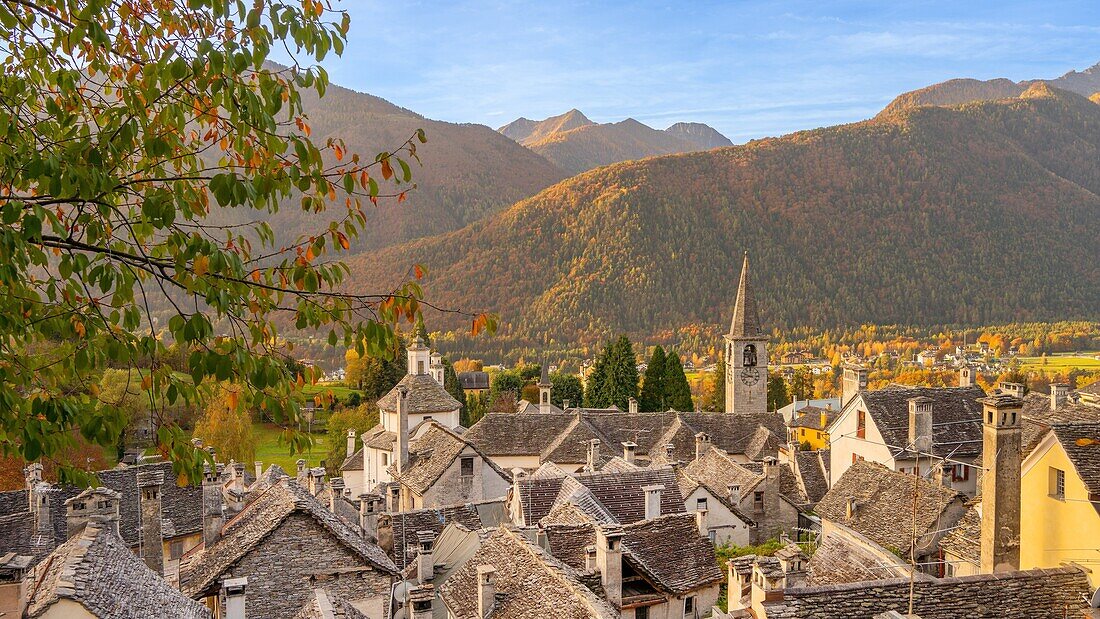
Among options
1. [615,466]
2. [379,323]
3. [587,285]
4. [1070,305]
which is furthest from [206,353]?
[1070,305]

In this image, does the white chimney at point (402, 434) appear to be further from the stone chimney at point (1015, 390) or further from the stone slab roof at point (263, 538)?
the stone chimney at point (1015, 390)

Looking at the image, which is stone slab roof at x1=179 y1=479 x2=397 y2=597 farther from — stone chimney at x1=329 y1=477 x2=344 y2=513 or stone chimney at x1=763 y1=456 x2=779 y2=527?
stone chimney at x1=763 y1=456 x2=779 y2=527

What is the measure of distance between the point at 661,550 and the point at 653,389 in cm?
4932

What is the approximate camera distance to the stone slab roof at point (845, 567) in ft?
62.0

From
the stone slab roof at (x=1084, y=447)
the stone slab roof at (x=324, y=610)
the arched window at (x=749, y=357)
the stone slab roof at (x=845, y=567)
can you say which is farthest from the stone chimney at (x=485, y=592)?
the arched window at (x=749, y=357)

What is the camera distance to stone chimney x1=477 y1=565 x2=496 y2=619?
15609mm

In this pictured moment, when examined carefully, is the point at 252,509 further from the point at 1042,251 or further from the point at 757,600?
the point at 1042,251

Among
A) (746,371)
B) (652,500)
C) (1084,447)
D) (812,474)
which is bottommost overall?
(812,474)

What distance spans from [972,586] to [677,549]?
8.17 meters

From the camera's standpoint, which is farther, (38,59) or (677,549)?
(677,549)

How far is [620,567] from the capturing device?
17.5 metres

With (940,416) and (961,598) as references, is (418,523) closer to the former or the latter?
(961,598)

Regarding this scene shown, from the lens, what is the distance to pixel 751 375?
208 ft

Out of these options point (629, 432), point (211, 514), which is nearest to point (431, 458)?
point (211, 514)
